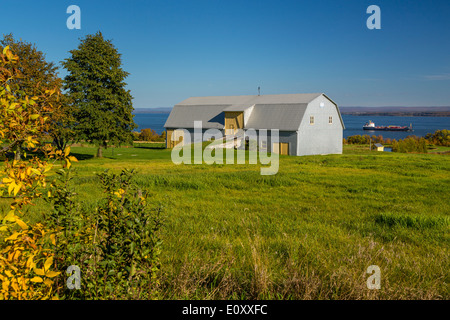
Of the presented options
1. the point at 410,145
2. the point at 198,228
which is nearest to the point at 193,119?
the point at 410,145

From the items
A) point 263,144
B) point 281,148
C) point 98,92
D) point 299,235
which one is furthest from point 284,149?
point 299,235

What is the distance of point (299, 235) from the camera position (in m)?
6.54

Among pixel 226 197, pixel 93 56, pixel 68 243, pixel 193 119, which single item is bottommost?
pixel 226 197

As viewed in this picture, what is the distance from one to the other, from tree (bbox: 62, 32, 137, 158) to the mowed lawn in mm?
20247

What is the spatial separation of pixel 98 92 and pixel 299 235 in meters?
30.7

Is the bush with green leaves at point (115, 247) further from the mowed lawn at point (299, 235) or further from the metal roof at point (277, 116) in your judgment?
the metal roof at point (277, 116)

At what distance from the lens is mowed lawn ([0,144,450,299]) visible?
159 inches

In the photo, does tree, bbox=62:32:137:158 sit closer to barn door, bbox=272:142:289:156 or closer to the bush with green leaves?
barn door, bbox=272:142:289:156

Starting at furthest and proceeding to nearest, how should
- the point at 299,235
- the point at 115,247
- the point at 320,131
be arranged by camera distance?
the point at 320,131 < the point at 299,235 < the point at 115,247

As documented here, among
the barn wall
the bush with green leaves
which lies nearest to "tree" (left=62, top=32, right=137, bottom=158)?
the barn wall

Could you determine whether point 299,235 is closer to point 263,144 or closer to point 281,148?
point 281,148
